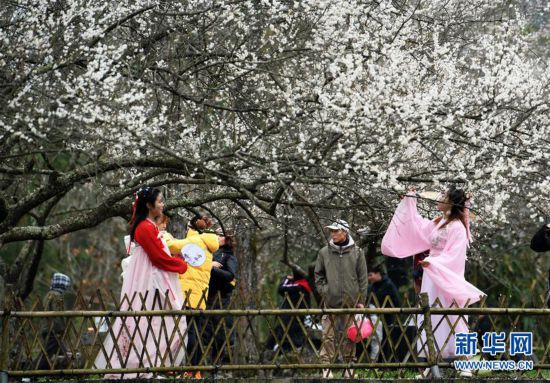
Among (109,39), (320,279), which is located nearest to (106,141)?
(109,39)

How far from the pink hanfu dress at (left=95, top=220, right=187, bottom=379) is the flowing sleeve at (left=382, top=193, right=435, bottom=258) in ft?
6.71

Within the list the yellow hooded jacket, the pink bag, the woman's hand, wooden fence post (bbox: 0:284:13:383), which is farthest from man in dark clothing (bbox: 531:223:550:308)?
wooden fence post (bbox: 0:284:13:383)

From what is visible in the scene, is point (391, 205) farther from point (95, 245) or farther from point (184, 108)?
→ point (95, 245)

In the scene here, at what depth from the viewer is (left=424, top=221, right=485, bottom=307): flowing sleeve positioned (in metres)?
10.2

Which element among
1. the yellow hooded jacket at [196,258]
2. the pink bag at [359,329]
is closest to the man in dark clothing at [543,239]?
the pink bag at [359,329]

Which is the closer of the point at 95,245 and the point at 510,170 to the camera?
the point at 510,170

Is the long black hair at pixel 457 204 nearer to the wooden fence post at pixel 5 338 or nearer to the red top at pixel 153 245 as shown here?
the red top at pixel 153 245

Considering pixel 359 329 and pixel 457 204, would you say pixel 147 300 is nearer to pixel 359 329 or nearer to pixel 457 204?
pixel 359 329

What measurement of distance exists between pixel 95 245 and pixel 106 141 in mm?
21508

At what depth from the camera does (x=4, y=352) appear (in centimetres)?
941

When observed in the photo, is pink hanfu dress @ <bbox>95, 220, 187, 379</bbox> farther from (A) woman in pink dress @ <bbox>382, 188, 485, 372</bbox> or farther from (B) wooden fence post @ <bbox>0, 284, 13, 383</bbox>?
(A) woman in pink dress @ <bbox>382, 188, 485, 372</bbox>

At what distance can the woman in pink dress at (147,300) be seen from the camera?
376 inches

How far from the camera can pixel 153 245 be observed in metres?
9.95

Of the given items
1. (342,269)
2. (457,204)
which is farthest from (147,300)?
(457,204)
